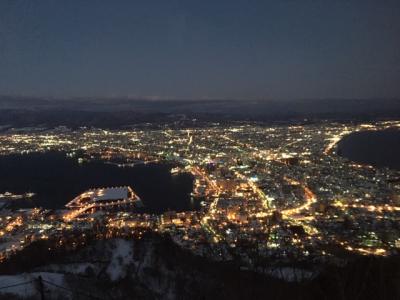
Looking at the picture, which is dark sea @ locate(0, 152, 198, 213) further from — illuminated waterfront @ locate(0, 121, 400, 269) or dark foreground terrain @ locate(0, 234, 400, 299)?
dark foreground terrain @ locate(0, 234, 400, 299)

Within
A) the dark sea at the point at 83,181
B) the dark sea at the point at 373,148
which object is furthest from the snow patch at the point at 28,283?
the dark sea at the point at 373,148

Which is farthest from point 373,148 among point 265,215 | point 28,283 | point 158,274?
point 28,283

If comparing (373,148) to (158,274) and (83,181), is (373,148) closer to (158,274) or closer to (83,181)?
(83,181)

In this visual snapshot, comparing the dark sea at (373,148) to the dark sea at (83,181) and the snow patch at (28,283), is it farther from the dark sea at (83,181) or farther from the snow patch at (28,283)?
the snow patch at (28,283)

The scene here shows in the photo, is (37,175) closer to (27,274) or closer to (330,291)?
(27,274)

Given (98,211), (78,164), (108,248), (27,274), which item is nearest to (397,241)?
(108,248)

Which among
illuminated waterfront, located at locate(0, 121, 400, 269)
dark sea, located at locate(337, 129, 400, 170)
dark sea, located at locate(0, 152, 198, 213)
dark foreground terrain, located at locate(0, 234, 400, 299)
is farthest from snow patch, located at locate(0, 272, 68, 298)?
dark sea, located at locate(337, 129, 400, 170)
